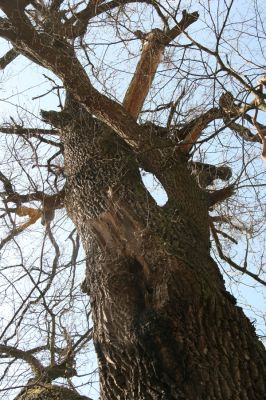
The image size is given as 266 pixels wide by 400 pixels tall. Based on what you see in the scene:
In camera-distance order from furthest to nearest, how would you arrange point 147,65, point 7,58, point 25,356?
point 7,58, point 147,65, point 25,356

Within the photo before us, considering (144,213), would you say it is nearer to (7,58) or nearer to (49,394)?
(49,394)

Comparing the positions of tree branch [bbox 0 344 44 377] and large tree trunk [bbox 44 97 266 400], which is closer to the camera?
large tree trunk [bbox 44 97 266 400]

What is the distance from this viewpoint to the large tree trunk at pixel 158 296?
2.27m

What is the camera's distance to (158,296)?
8.59 feet

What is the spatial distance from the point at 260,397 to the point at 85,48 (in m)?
3.02

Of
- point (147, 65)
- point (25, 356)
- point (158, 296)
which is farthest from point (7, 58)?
point (158, 296)

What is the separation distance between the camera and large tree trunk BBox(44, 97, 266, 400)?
2.27 m

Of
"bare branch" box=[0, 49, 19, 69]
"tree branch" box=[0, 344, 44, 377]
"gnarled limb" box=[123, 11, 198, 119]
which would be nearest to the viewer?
"tree branch" box=[0, 344, 44, 377]

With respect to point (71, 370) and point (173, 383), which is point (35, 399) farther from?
point (173, 383)

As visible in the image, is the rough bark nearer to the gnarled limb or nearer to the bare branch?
the gnarled limb

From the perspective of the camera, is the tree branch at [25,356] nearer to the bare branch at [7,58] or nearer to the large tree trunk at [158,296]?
the large tree trunk at [158,296]

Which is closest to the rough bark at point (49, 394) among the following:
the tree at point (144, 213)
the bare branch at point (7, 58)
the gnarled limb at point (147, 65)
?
the tree at point (144, 213)

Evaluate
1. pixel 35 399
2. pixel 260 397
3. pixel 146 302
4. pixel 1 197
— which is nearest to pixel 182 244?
pixel 146 302

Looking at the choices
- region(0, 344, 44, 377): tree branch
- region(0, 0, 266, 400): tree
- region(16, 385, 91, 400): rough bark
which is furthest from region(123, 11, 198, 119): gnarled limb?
region(16, 385, 91, 400): rough bark
